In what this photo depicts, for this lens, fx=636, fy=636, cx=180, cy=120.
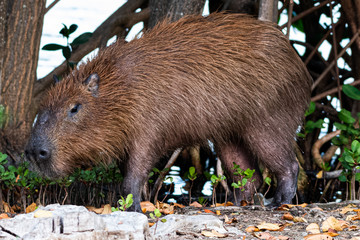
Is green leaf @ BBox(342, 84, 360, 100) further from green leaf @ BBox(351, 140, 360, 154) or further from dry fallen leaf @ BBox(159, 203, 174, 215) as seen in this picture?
dry fallen leaf @ BBox(159, 203, 174, 215)

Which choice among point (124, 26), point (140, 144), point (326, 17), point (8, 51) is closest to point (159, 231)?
point (140, 144)

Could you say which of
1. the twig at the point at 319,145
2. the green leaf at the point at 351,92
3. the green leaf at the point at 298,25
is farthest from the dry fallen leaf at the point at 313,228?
the green leaf at the point at 298,25

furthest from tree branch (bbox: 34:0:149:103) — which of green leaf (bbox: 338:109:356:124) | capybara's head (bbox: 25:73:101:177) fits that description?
green leaf (bbox: 338:109:356:124)

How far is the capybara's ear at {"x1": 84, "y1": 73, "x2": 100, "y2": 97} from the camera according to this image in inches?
164

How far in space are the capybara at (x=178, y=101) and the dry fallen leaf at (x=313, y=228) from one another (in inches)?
32.1

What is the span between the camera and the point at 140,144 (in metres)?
4.18

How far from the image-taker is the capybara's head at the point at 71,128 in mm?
4043

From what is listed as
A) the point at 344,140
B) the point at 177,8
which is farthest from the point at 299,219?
the point at 177,8

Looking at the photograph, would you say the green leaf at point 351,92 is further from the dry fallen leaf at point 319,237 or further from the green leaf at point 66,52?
the green leaf at point 66,52

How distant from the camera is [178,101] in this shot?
427 centimetres

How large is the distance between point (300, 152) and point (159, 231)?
278cm

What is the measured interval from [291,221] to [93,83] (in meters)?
1.55

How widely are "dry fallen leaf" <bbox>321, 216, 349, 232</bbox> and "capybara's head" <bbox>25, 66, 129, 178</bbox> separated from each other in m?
1.46

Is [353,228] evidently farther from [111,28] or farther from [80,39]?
[111,28]
